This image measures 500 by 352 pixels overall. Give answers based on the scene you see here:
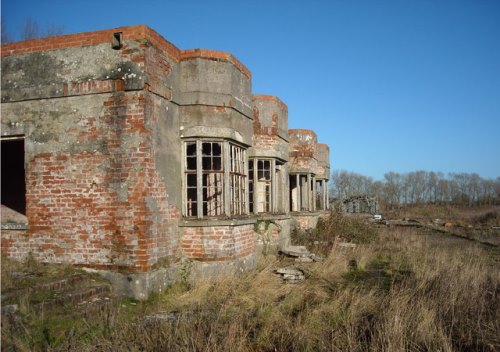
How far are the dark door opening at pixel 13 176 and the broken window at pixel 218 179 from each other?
4439 mm

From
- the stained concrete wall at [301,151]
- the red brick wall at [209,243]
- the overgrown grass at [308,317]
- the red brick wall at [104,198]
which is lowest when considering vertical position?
the overgrown grass at [308,317]

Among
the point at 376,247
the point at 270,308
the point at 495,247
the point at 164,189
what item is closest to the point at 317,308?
the point at 270,308

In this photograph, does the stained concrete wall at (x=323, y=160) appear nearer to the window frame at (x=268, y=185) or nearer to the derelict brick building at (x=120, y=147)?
the window frame at (x=268, y=185)

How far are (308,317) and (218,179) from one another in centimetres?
541

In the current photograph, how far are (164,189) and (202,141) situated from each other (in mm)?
1449

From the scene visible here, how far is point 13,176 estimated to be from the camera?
11.3 meters

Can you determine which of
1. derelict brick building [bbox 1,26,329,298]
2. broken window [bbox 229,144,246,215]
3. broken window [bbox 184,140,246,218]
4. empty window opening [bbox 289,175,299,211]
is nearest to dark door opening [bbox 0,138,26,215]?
derelict brick building [bbox 1,26,329,298]

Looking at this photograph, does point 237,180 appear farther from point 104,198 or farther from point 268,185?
point 268,185

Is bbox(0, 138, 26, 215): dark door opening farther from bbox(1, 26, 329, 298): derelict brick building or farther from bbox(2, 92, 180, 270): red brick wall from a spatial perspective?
bbox(2, 92, 180, 270): red brick wall

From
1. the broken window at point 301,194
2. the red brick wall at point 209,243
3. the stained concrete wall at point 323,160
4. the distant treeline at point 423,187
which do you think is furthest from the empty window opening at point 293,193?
the distant treeline at point 423,187

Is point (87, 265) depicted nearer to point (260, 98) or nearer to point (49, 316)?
point (49, 316)

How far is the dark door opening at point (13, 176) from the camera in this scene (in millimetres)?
11047

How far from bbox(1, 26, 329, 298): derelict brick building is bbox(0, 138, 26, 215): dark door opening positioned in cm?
170

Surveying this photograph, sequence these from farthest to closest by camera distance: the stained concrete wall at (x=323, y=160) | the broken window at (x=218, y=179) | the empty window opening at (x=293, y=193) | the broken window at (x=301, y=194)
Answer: the stained concrete wall at (x=323, y=160)
the empty window opening at (x=293, y=193)
the broken window at (x=301, y=194)
the broken window at (x=218, y=179)
